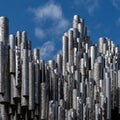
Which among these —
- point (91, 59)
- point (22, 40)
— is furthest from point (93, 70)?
point (22, 40)

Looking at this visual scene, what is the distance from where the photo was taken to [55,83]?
16.0 m

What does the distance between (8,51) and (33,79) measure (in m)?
0.93

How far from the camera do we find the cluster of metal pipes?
49.7 feet

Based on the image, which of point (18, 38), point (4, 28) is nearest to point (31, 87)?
point (4, 28)

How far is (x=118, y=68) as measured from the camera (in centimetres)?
1820

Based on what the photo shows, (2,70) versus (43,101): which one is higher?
(2,70)

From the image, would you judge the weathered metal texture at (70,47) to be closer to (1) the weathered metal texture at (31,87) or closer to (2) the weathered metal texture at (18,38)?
(2) the weathered metal texture at (18,38)

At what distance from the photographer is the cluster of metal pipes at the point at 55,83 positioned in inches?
597

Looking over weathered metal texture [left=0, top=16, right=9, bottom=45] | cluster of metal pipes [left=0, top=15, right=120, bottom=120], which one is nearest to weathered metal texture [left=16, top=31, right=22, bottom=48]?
cluster of metal pipes [left=0, top=15, right=120, bottom=120]

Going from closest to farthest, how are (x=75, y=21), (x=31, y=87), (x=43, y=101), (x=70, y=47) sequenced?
(x=31, y=87) < (x=43, y=101) < (x=70, y=47) < (x=75, y=21)

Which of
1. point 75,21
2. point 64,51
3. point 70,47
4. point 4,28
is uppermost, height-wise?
point 75,21

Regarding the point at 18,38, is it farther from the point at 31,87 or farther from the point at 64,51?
the point at 31,87

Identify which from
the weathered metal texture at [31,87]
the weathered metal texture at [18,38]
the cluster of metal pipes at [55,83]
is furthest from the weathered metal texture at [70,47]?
the weathered metal texture at [31,87]

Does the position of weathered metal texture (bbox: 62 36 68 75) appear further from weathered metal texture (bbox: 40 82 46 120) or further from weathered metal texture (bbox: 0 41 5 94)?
weathered metal texture (bbox: 0 41 5 94)
